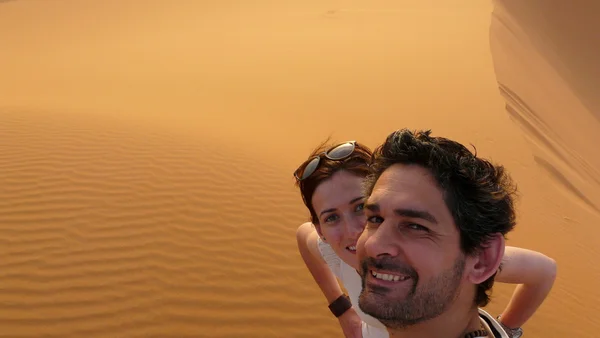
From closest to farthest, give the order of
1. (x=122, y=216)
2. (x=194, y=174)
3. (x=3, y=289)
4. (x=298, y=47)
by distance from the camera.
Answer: (x=3, y=289)
(x=122, y=216)
(x=194, y=174)
(x=298, y=47)

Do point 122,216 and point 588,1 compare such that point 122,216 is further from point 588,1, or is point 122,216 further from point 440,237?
point 588,1

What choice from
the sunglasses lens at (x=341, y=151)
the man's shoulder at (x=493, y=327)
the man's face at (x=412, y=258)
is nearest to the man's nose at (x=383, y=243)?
the man's face at (x=412, y=258)

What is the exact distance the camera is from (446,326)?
1.39 metres

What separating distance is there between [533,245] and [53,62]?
11934 mm

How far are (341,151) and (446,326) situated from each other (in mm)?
845

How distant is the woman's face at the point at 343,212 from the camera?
1.92 m

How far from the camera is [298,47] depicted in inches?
490

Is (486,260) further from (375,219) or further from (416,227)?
(375,219)

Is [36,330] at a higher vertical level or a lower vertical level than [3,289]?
lower

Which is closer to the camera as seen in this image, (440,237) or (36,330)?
(440,237)

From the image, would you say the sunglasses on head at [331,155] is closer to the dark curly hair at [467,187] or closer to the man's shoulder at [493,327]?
the dark curly hair at [467,187]

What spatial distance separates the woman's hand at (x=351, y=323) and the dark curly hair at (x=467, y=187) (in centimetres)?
102

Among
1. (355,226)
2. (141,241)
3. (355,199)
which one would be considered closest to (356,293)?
(355,226)

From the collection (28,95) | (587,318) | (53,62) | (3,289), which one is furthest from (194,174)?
(53,62)
